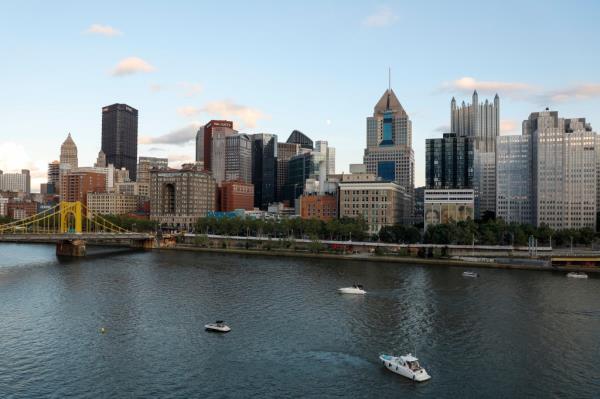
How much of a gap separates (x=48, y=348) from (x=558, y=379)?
41.8 meters

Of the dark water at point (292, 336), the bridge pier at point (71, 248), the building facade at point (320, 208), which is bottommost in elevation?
the dark water at point (292, 336)

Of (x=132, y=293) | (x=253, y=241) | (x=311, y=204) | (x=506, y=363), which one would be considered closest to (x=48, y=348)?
(x=132, y=293)

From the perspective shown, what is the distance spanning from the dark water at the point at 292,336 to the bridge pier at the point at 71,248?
39137 mm

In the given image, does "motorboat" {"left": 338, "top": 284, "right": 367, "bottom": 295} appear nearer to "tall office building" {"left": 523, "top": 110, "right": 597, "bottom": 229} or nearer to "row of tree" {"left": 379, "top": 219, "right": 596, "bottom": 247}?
"row of tree" {"left": 379, "top": 219, "right": 596, "bottom": 247}

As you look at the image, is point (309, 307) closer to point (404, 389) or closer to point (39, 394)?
point (404, 389)

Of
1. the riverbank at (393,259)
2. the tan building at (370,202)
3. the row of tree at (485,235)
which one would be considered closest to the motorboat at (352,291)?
the riverbank at (393,259)

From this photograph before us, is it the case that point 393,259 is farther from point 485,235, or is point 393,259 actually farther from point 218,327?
point 218,327

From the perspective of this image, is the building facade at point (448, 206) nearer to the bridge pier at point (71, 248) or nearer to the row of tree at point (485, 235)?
the row of tree at point (485, 235)

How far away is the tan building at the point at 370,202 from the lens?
570 feet

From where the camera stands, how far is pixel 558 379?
128 ft

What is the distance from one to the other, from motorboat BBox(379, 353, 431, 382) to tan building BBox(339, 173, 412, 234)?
5162 inches

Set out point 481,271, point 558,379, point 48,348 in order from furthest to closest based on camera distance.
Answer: point 481,271, point 48,348, point 558,379

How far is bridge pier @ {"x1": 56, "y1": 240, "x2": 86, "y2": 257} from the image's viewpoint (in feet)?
421

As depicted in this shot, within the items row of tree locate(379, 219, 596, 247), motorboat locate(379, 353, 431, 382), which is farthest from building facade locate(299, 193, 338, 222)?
motorboat locate(379, 353, 431, 382)
